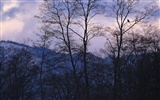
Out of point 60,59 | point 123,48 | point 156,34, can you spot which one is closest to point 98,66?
point 123,48

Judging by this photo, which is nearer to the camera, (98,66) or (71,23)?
(71,23)

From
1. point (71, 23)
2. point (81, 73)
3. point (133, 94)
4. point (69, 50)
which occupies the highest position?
point (71, 23)

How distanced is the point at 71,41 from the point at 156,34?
15.8m

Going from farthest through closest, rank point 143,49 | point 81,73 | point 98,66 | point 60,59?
point 98,66 < point 143,49 < point 81,73 < point 60,59

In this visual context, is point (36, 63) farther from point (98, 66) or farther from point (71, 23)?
point (71, 23)

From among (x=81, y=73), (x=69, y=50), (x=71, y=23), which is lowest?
(x=81, y=73)

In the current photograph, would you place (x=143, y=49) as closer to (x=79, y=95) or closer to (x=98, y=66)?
(x=98, y=66)

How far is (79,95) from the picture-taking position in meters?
32.5

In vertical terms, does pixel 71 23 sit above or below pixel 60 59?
above

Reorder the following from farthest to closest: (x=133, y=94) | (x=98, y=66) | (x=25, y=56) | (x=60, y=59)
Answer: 1. (x=25, y=56)
2. (x=98, y=66)
3. (x=133, y=94)
4. (x=60, y=59)

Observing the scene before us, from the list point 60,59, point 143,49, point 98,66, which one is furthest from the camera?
point 98,66

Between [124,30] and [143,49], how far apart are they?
7.09 metres

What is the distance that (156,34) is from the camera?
141 ft

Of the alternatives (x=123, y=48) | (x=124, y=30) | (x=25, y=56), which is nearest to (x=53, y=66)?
(x=124, y=30)
